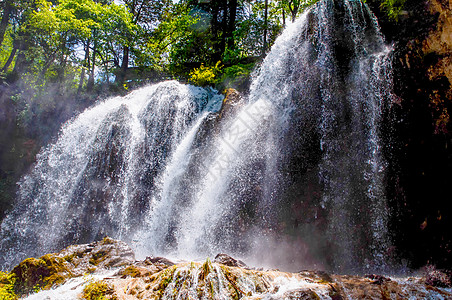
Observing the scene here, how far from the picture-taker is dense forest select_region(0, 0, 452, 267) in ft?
19.4

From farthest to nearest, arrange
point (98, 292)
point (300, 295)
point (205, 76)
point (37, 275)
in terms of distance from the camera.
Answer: point (205, 76) < point (37, 275) < point (98, 292) < point (300, 295)

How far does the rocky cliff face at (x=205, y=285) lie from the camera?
327 cm

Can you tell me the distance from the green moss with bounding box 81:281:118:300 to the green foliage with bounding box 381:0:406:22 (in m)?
9.43

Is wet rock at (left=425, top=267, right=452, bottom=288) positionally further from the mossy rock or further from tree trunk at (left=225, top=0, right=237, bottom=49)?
tree trunk at (left=225, top=0, right=237, bottom=49)

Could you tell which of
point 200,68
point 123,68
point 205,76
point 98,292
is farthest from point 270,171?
point 123,68

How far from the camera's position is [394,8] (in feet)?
25.0

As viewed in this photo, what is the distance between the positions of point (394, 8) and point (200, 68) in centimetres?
927

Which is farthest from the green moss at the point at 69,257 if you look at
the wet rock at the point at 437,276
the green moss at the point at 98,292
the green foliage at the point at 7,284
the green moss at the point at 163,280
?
the wet rock at the point at 437,276

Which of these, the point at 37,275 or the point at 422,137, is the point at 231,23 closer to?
the point at 422,137

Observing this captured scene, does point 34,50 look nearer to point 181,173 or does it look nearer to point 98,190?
point 98,190

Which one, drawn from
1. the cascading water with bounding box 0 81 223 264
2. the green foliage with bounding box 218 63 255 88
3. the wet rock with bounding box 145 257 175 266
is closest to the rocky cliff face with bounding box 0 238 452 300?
the wet rock with bounding box 145 257 175 266

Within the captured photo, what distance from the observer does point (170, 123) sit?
37.3ft

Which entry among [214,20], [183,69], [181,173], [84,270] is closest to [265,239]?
[181,173]

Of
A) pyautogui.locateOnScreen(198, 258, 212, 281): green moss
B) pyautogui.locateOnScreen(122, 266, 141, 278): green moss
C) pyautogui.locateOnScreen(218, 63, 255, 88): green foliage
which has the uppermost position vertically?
pyautogui.locateOnScreen(218, 63, 255, 88): green foliage
